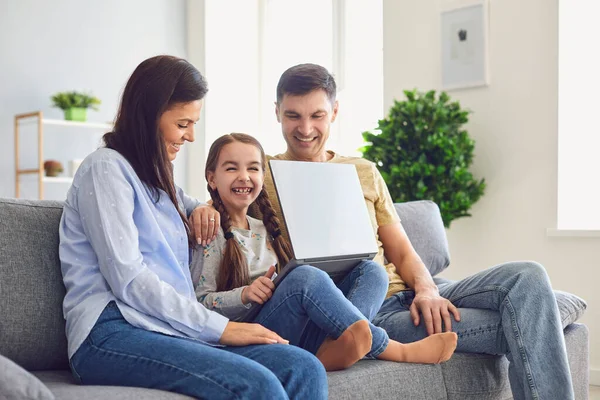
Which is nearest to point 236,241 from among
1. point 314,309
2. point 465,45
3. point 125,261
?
point 314,309

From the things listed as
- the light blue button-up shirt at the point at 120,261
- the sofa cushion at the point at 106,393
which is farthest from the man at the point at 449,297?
the sofa cushion at the point at 106,393

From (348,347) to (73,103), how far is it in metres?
3.77

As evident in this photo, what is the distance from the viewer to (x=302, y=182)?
184 centimetres

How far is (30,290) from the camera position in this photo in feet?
5.34

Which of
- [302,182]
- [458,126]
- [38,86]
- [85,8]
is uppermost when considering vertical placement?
[85,8]

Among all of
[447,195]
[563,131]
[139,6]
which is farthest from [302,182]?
[139,6]

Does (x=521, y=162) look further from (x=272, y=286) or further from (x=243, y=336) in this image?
(x=243, y=336)

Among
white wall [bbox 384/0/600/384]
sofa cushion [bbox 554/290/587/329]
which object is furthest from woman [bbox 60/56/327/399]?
white wall [bbox 384/0/600/384]

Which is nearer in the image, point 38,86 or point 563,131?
point 563,131

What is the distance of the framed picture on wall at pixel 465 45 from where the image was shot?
12.6ft

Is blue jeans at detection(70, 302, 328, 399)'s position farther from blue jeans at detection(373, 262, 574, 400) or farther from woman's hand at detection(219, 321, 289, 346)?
blue jeans at detection(373, 262, 574, 400)

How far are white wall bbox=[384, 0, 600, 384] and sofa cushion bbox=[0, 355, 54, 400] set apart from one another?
283 centimetres

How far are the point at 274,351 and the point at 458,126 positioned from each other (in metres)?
2.43

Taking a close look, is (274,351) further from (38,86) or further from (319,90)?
(38,86)
